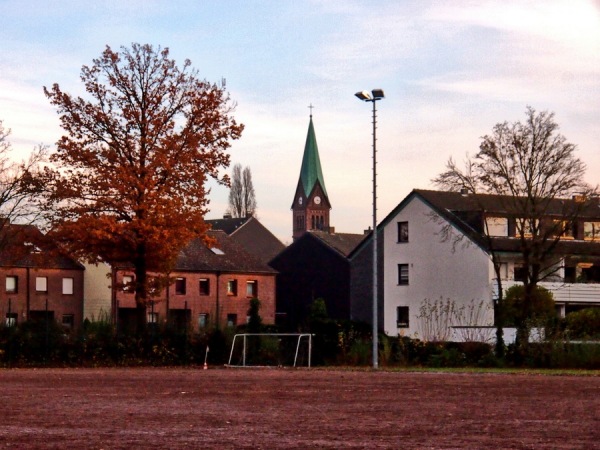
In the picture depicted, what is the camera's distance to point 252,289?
304 ft

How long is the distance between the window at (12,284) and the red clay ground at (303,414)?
173ft

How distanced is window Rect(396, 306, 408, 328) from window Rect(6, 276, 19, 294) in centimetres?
2631

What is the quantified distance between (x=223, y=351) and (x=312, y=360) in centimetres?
356

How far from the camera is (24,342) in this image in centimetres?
4266

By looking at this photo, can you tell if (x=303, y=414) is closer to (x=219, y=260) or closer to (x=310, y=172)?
(x=219, y=260)

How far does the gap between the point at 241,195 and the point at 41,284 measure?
61.9 m

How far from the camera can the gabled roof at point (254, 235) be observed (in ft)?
401

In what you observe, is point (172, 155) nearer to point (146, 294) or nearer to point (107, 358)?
point (146, 294)

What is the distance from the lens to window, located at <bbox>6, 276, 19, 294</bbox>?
8001cm

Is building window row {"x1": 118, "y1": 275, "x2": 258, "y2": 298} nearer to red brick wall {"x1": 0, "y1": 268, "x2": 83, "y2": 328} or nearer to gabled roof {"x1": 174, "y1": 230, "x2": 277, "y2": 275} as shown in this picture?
red brick wall {"x1": 0, "y1": 268, "x2": 83, "y2": 328}

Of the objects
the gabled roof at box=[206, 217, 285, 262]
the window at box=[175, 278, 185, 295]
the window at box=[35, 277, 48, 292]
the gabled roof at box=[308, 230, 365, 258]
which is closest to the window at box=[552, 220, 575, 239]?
the gabled roof at box=[308, 230, 365, 258]

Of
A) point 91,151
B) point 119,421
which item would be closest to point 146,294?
point 91,151

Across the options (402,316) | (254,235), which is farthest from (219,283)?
(254,235)

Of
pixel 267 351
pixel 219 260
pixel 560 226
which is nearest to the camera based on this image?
pixel 267 351
